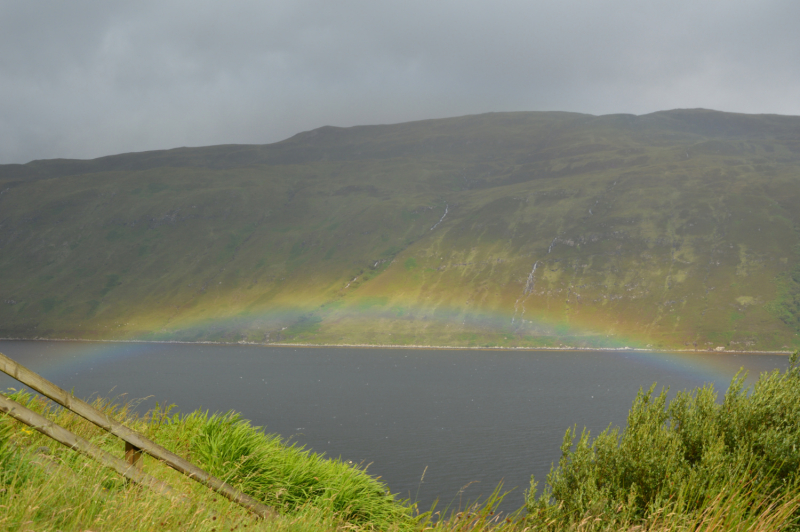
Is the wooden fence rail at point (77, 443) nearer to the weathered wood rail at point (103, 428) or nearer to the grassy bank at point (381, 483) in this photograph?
the weathered wood rail at point (103, 428)

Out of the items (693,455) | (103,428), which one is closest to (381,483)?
(103,428)

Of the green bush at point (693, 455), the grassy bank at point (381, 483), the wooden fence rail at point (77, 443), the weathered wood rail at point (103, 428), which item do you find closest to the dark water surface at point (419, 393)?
the green bush at point (693, 455)

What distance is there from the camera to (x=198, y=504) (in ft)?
24.3

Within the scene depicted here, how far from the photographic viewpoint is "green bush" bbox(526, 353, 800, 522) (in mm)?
12031

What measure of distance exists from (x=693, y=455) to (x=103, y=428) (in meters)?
14.3

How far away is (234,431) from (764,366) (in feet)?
562

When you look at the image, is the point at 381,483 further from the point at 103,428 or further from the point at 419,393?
the point at 419,393

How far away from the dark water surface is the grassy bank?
1287 cm

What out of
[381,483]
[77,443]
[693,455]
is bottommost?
[693,455]

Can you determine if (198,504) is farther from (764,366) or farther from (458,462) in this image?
(764,366)

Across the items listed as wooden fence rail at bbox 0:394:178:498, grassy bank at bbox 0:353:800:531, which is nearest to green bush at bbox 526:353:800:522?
grassy bank at bbox 0:353:800:531

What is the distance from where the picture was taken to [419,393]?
109 metres

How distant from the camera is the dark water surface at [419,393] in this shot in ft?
202

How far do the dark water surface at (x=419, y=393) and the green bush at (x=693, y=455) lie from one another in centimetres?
1217
